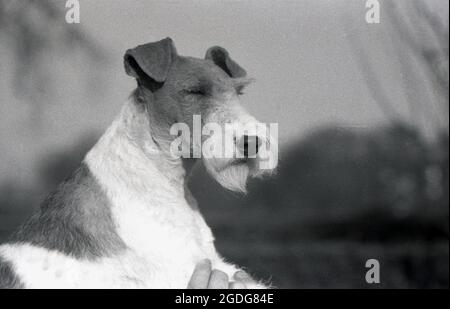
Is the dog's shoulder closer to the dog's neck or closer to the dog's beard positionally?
the dog's neck

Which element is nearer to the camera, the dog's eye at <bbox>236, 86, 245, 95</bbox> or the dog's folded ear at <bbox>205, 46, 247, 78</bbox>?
the dog's eye at <bbox>236, 86, 245, 95</bbox>

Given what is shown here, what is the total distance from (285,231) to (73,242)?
912cm

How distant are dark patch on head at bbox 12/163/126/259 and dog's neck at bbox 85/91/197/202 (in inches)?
3.5

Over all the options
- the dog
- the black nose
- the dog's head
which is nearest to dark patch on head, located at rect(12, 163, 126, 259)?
the dog

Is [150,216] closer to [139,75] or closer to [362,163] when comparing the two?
[139,75]

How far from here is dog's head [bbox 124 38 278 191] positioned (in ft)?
8.84

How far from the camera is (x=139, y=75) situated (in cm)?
291

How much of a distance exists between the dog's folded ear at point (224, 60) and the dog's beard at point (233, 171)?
23.7 inches

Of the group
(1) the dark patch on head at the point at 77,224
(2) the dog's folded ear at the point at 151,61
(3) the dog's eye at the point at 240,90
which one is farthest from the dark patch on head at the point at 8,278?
(3) the dog's eye at the point at 240,90

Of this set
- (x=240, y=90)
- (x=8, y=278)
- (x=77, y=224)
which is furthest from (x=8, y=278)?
(x=240, y=90)

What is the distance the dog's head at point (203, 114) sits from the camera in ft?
8.84

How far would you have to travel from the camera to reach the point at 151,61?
2854 mm

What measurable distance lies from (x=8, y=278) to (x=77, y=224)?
1.24 ft
